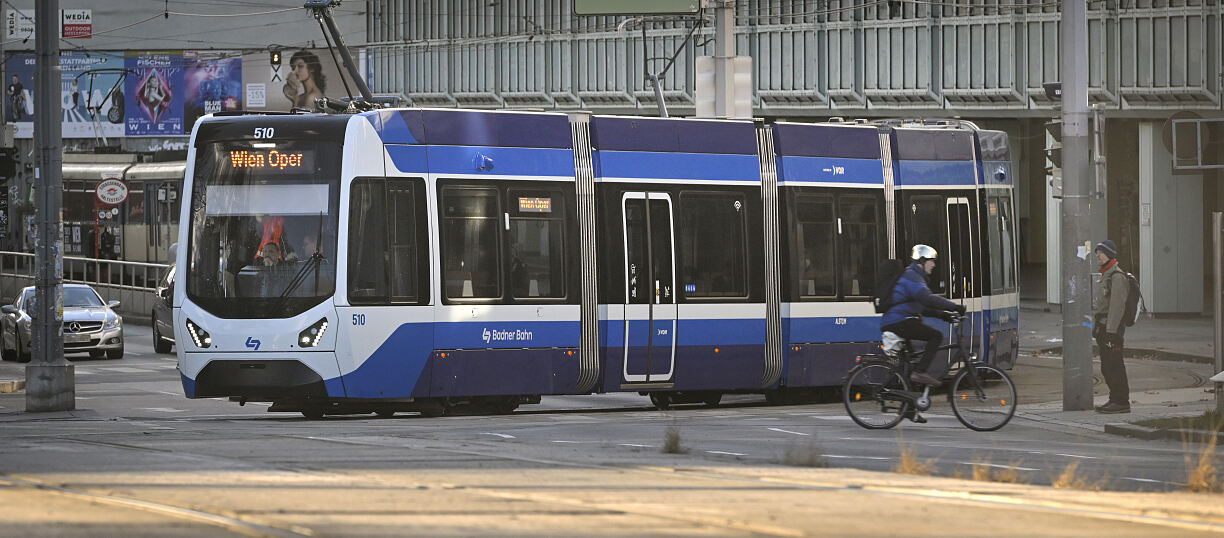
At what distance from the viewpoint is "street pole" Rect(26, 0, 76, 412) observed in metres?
19.5

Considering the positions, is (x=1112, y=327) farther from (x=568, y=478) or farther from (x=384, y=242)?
(x=568, y=478)

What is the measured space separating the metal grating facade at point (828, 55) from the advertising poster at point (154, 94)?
39.3 ft

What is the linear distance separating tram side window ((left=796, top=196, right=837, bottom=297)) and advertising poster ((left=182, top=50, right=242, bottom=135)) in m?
60.3

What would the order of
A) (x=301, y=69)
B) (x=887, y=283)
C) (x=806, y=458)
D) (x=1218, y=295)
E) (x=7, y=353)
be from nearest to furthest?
(x=806, y=458) < (x=887, y=283) < (x=1218, y=295) < (x=7, y=353) < (x=301, y=69)

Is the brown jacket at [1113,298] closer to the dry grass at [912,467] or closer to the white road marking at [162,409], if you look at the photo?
the dry grass at [912,467]

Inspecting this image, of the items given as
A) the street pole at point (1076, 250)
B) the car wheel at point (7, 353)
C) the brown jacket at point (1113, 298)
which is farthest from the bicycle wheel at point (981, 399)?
the car wheel at point (7, 353)

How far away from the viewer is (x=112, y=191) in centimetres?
4025

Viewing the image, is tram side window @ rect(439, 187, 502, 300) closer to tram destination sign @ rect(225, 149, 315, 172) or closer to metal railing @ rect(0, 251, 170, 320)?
tram destination sign @ rect(225, 149, 315, 172)

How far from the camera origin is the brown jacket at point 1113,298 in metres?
19.1

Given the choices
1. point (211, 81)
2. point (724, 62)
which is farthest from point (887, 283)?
point (211, 81)

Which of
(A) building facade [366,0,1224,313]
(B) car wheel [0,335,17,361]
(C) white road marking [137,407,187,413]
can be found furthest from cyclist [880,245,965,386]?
(B) car wheel [0,335,17,361]

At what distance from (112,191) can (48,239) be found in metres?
21.1

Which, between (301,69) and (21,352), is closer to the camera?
(21,352)

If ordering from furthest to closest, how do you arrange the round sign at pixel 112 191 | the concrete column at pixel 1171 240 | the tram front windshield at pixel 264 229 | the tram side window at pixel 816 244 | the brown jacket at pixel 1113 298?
the round sign at pixel 112 191
the concrete column at pixel 1171 240
the tram side window at pixel 816 244
the brown jacket at pixel 1113 298
the tram front windshield at pixel 264 229
